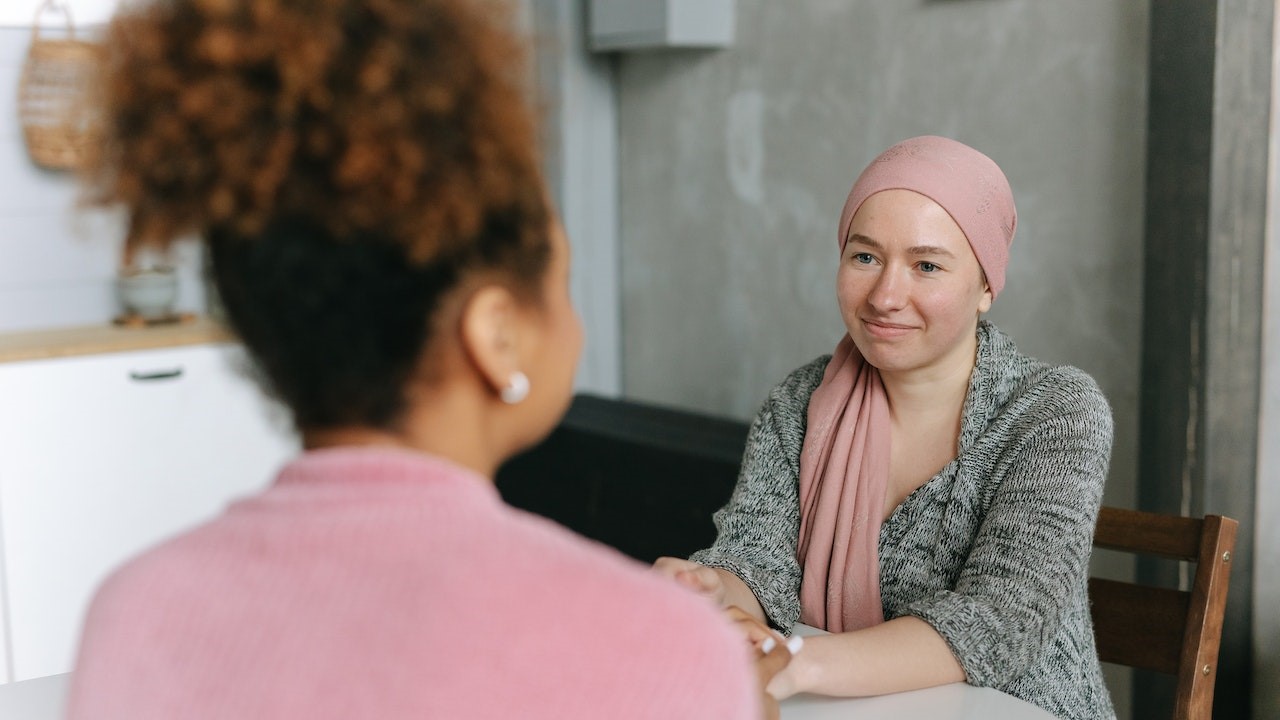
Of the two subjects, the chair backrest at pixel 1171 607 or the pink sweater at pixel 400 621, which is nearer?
the pink sweater at pixel 400 621

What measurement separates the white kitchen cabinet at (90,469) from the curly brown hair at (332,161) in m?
2.61

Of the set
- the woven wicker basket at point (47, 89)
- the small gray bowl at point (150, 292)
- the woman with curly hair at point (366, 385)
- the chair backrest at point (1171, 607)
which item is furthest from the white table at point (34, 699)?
the woven wicker basket at point (47, 89)

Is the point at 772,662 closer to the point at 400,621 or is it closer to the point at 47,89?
the point at 400,621

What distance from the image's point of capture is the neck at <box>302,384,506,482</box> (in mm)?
648

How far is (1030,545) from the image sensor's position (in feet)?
4.79

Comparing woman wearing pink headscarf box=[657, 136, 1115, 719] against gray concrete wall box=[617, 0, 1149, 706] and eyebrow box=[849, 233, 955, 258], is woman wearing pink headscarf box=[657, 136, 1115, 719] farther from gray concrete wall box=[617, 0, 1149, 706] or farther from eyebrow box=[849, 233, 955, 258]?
gray concrete wall box=[617, 0, 1149, 706]

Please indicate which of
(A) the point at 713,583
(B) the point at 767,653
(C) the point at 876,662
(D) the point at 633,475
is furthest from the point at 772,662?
(D) the point at 633,475

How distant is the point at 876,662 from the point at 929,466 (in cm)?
45

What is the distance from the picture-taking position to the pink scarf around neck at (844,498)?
65.8 inches

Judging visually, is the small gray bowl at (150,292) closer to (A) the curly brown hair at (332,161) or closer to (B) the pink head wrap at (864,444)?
(B) the pink head wrap at (864,444)

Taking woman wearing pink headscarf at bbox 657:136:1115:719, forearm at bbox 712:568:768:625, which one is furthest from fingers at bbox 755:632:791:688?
forearm at bbox 712:568:768:625

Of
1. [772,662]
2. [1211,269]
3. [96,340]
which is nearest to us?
[772,662]

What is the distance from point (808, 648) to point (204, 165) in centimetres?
89

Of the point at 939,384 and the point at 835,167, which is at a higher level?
the point at 835,167
